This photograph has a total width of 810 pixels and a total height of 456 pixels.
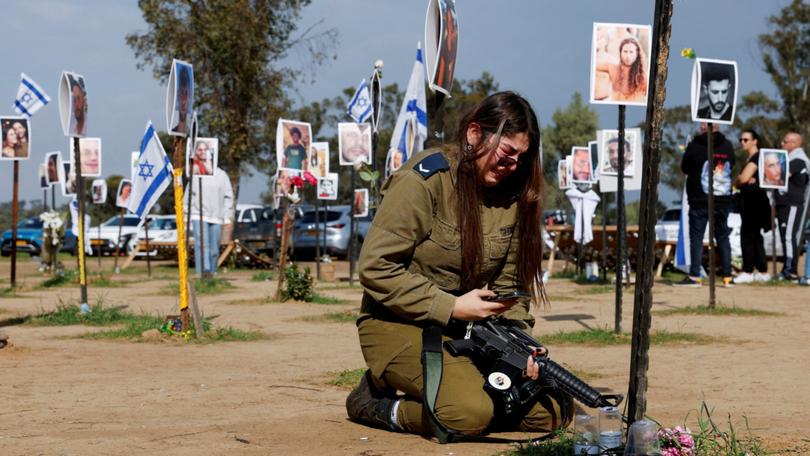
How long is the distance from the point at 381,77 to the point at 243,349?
705 cm

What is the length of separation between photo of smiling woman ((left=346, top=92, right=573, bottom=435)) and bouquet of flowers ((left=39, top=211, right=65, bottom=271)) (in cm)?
1558

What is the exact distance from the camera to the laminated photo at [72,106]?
38.1ft

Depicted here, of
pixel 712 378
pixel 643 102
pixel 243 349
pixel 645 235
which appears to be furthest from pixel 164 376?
pixel 643 102

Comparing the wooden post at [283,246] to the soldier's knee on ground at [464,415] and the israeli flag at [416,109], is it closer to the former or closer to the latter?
the israeli flag at [416,109]

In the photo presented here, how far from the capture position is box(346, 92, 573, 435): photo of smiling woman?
4.95m

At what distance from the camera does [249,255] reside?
81.8ft

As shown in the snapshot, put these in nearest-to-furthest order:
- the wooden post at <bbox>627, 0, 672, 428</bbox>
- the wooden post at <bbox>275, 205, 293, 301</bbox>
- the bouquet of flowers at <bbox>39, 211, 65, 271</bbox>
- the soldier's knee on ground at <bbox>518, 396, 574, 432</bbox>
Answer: the wooden post at <bbox>627, 0, 672, 428</bbox>, the soldier's knee on ground at <bbox>518, 396, 574, 432</bbox>, the wooden post at <bbox>275, 205, 293, 301</bbox>, the bouquet of flowers at <bbox>39, 211, 65, 271</bbox>

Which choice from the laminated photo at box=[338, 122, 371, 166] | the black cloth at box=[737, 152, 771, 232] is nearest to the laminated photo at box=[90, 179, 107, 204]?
the laminated photo at box=[338, 122, 371, 166]

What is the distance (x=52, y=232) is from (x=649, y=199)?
17432 mm

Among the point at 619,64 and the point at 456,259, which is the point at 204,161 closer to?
the point at 619,64

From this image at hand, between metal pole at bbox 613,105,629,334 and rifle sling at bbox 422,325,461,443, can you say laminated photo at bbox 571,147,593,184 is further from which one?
rifle sling at bbox 422,325,461,443

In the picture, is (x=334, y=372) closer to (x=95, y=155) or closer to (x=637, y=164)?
(x=637, y=164)

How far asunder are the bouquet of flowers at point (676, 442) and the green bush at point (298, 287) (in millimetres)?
9830

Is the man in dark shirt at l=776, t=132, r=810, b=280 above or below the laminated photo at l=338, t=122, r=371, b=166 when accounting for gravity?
below
